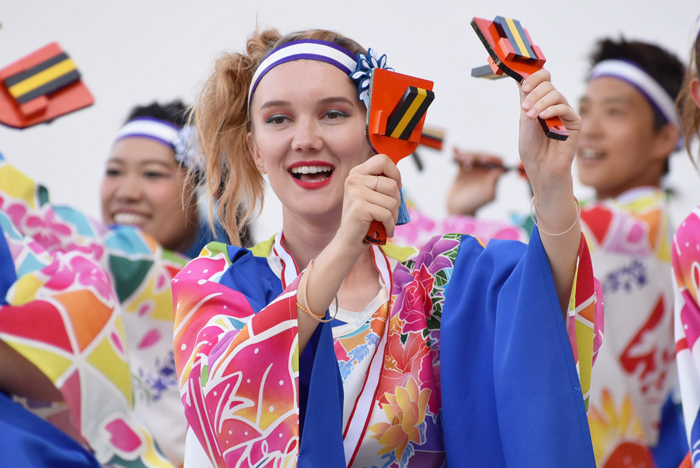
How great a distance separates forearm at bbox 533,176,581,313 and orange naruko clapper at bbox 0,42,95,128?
6.93ft

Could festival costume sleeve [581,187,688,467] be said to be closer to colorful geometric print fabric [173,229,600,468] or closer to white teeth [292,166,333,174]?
colorful geometric print fabric [173,229,600,468]

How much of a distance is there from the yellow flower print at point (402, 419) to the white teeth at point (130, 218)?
227 cm

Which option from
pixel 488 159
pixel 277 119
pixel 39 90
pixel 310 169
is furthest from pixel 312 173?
pixel 488 159

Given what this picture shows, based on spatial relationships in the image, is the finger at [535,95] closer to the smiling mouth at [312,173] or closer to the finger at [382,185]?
the finger at [382,185]

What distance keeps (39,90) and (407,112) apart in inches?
79.1

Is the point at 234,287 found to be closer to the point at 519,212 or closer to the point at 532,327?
the point at 532,327

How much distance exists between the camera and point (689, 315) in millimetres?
1636

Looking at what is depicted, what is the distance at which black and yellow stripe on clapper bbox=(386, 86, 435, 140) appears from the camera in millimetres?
1108

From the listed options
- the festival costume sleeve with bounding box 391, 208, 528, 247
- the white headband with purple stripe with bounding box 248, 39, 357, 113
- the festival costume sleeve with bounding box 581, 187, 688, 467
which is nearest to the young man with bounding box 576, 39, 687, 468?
the festival costume sleeve with bounding box 581, 187, 688, 467

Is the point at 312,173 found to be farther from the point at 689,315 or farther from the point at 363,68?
the point at 689,315

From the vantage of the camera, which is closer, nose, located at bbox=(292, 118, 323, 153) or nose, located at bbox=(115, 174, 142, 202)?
nose, located at bbox=(292, 118, 323, 153)

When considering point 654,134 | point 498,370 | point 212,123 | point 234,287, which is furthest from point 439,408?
point 654,134

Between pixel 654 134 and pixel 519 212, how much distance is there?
63 cm

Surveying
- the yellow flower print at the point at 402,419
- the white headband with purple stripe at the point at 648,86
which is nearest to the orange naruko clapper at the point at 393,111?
the yellow flower print at the point at 402,419
